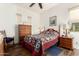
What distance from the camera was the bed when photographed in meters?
1.84

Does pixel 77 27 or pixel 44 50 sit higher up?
pixel 77 27

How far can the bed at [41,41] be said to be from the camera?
184 cm

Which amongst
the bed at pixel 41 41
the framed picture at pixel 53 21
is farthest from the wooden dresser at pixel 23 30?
the framed picture at pixel 53 21

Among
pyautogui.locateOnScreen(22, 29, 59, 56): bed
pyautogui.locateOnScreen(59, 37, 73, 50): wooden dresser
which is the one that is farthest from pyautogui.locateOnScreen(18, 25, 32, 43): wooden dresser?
pyautogui.locateOnScreen(59, 37, 73, 50): wooden dresser

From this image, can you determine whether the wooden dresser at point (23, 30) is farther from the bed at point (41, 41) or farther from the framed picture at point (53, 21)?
the framed picture at point (53, 21)

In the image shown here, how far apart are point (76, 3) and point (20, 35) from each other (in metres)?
1.08

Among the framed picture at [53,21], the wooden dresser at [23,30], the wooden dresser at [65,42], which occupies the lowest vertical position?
the wooden dresser at [65,42]

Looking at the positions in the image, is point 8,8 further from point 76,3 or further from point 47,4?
point 76,3

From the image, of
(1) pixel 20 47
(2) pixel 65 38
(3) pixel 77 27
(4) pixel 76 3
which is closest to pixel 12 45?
(1) pixel 20 47

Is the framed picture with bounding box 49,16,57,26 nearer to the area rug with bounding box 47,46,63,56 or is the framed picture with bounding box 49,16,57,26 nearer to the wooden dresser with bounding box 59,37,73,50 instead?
the wooden dresser with bounding box 59,37,73,50

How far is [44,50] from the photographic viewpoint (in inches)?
73.5

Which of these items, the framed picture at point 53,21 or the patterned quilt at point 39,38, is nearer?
the patterned quilt at point 39,38

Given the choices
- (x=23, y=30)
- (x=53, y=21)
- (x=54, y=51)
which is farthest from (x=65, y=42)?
(x=23, y=30)

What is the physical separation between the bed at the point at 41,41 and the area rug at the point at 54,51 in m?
0.07
